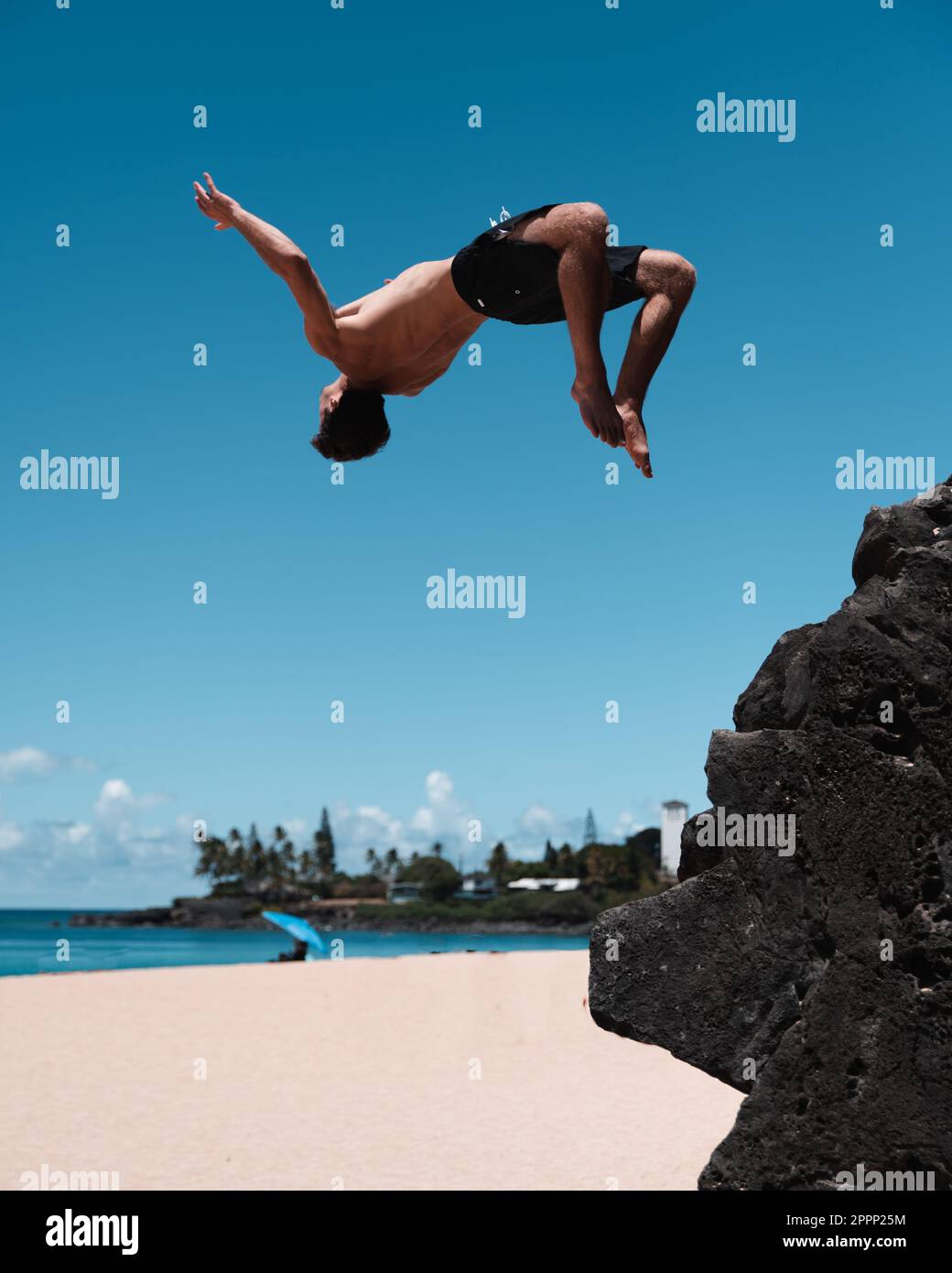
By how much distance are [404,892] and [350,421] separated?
140m

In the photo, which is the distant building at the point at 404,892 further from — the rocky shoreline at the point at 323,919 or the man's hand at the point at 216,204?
the man's hand at the point at 216,204

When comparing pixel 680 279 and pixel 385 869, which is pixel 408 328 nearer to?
pixel 680 279

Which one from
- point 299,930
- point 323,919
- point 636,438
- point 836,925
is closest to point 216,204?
point 636,438

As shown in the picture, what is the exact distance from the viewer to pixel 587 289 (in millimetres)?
4691

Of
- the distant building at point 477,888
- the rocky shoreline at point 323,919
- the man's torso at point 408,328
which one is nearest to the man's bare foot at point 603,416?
the man's torso at point 408,328

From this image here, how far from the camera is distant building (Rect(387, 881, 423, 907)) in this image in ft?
460

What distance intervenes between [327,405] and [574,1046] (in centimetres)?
1462

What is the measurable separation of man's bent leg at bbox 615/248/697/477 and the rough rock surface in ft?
3.76

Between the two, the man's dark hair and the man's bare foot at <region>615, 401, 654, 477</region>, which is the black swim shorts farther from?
the man's dark hair

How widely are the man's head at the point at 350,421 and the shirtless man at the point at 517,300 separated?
102mm

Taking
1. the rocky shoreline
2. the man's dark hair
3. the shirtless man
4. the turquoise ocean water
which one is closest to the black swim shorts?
the shirtless man

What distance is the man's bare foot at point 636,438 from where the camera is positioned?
4668 mm
